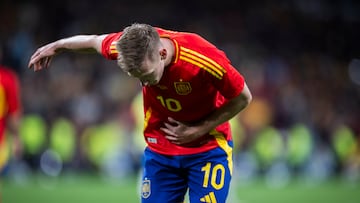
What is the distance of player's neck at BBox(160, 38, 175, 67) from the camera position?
486cm

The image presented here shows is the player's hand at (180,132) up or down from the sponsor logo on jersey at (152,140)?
up

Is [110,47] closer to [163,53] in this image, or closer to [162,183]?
[163,53]

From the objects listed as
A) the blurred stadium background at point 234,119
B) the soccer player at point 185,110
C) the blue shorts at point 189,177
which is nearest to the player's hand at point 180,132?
A: the soccer player at point 185,110

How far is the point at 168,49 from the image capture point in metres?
4.88

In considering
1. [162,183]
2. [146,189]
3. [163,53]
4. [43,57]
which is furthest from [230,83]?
[43,57]

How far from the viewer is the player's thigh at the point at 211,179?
5387 millimetres

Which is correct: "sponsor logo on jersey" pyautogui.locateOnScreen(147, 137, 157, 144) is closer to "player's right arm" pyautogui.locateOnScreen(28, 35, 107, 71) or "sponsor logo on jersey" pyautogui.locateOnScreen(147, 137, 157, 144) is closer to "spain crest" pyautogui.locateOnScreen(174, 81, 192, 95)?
"spain crest" pyautogui.locateOnScreen(174, 81, 192, 95)

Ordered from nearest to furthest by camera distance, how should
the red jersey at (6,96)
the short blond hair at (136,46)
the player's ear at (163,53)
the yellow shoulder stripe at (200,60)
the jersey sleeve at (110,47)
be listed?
the short blond hair at (136,46) < the player's ear at (163,53) < the yellow shoulder stripe at (200,60) < the jersey sleeve at (110,47) < the red jersey at (6,96)

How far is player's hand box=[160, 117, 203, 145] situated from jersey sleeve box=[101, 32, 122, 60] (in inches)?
25.2

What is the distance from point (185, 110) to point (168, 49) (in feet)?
1.95

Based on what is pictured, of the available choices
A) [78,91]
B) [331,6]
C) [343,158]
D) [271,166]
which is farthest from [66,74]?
[331,6]

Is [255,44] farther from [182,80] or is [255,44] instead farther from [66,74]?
[182,80]

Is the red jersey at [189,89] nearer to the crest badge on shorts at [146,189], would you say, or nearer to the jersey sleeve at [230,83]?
the jersey sleeve at [230,83]

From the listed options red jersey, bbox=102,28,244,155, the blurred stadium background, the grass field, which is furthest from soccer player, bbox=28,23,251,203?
the blurred stadium background
